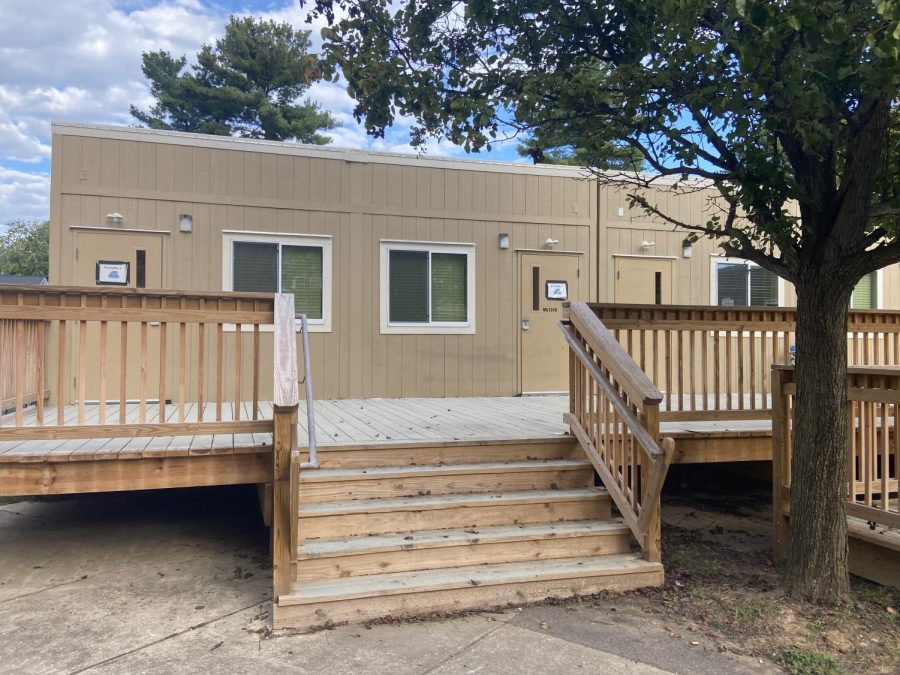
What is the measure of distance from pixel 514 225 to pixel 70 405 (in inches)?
208

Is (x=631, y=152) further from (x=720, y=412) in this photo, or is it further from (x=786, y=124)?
(x=720, y=412)

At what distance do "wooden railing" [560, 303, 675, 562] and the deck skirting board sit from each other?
2.08 meters

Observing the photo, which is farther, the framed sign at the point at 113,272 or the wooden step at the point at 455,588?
the framed sign at the point at 113,272

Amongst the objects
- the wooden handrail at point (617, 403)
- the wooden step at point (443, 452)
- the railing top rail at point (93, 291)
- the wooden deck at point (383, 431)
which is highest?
the railing top rail at point (93, 291)

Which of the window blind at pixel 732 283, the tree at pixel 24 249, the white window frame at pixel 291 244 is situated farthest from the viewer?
the tree at pixel 24 249

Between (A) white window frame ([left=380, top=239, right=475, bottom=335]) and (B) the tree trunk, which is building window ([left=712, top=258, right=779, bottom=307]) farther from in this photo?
(B) the tree trunk

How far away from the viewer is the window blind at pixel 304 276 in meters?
7.35

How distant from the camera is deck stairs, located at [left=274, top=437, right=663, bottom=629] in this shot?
3322 mm

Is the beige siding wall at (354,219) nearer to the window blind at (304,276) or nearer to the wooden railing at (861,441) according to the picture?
the window blind at (304,276)

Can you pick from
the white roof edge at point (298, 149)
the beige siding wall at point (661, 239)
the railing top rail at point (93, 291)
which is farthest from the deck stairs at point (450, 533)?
the beige siding wall at point (661, 239)

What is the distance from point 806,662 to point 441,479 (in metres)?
2.11

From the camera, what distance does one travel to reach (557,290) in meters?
8.23

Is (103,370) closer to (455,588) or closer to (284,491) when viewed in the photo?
(284,491)

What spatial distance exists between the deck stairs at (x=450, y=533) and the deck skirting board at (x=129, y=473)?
0.42 m
